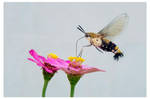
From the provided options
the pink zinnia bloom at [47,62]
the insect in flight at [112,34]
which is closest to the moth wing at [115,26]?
the insect in flight at [112,34]

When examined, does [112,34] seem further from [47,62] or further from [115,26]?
[47,62]

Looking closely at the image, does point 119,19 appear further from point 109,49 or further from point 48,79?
point 48,79

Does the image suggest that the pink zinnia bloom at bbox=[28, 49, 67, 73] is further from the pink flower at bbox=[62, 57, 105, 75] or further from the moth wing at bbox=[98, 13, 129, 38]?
the moth wing at bbox=[98, 13, 129, 38]

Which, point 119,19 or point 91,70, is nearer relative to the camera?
point 91,70

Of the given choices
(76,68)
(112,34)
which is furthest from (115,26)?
(76,68)

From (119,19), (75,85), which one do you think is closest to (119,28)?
(119,19)
